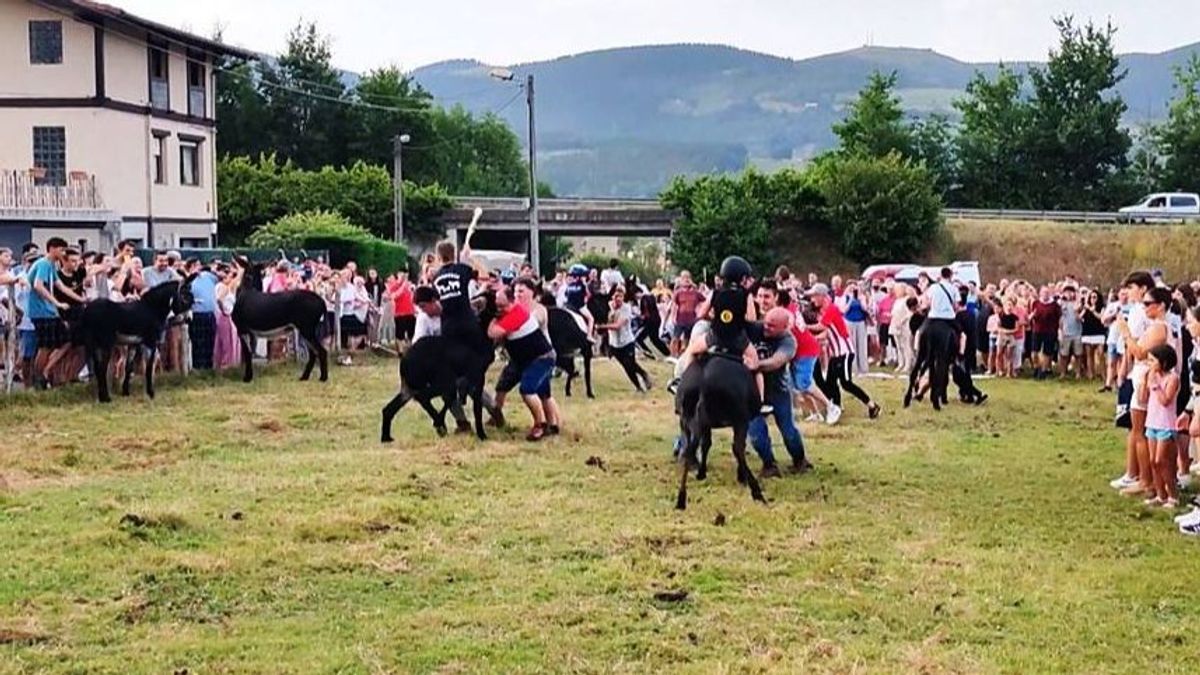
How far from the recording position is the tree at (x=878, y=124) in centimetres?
7050

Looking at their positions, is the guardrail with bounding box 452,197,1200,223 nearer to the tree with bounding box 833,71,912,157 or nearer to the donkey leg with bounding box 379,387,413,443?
the tree with bounding box 833,71,912,157

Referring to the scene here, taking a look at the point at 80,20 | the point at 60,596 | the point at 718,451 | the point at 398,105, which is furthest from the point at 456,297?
the point at 398,105

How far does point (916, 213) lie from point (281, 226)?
23.7 m

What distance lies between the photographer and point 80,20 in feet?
136

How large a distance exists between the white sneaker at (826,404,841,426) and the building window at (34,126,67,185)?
102 feet

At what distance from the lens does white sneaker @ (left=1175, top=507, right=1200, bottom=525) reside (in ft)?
34.0

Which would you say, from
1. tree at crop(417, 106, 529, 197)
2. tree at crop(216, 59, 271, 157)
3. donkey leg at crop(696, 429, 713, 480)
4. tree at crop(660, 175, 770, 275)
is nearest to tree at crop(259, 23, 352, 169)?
tree at crop(216, 59, 271, 157)

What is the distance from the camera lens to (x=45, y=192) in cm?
3941

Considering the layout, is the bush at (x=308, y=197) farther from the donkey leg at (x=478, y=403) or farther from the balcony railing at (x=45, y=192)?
the donkey leg at (x=478, y=403)

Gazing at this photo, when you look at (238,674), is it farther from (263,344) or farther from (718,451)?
(263,344)

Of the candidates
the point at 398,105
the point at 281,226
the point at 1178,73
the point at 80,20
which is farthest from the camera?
the point at 398,105

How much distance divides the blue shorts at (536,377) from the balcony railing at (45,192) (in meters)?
27.8

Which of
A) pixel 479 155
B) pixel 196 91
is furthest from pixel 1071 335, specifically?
pixel 479 155

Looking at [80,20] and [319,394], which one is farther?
[80,20]
